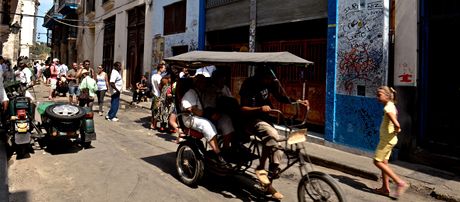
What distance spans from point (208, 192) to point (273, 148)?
1.11 metres

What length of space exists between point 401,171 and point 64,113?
595cm

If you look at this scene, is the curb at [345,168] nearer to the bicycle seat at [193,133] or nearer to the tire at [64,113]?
the bicycle seat at [193,133]

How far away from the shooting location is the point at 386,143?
4957mm

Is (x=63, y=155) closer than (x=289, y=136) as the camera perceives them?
No

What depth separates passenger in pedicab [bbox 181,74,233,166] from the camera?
478 cm

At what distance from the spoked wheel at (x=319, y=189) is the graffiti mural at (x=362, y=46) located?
3694 millimetres

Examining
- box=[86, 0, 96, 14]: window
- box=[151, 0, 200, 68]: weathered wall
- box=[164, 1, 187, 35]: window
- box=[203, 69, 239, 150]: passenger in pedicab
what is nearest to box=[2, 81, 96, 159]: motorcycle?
box=[203, 69, 239, 150]: passenger in pedicab

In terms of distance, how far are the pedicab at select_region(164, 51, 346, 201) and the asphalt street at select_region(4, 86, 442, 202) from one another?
288 mm

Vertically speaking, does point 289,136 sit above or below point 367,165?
above

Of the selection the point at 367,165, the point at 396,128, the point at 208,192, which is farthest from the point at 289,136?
the point at 367,165

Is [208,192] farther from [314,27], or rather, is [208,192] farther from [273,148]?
[314,27]

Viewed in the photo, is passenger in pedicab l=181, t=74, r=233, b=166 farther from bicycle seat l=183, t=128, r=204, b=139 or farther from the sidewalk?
the sidewalk

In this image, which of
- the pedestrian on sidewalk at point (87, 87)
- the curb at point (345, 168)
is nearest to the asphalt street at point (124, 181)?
the curb at point (345, 168)

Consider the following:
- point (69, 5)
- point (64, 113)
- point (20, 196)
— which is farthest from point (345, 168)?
point (69, 5)
